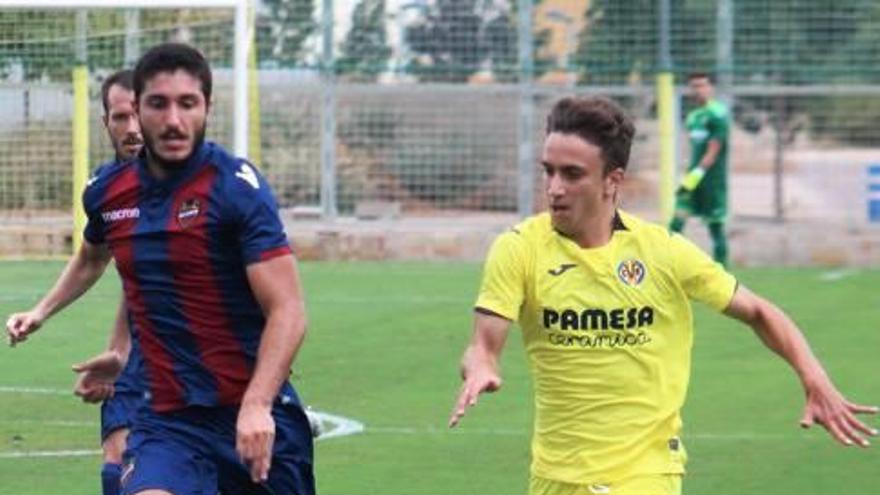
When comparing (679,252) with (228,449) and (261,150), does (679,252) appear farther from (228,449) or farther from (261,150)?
(261,150)

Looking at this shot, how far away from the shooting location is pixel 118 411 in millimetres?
8648

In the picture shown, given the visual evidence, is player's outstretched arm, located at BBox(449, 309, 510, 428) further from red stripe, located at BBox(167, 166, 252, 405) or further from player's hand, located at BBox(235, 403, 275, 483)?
red stripe, located at BBox(167, 166, 252, 405)

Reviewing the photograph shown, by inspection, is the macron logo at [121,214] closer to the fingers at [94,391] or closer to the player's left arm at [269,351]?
the player's left arm at [269,351]

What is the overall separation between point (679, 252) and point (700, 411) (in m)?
6.96

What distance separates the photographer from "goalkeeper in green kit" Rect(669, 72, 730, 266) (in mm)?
23844

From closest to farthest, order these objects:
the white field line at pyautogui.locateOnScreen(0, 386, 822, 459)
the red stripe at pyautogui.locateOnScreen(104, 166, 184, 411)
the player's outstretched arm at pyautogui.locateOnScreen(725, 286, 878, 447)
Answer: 1. the player's outstretched arm at pyautogui.locateOnScreen(725, 286, 878, 447)
2. the red stripe at pyautogui.locateOnScreen(104, 166, 184, 411)
3. the white field line at pyautogui.locateOnScreen(0, 386, 822, 459)

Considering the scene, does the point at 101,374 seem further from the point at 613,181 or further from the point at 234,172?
the point at 613,181

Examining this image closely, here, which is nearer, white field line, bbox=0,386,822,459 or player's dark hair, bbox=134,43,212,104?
player's dark hair, bbox=134,43,212,104

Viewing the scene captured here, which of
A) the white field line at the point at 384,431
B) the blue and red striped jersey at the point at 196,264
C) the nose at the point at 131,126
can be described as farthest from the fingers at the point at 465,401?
the white field line at the point at 384,431

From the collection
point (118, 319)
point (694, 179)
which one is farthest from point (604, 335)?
point (694, 179)

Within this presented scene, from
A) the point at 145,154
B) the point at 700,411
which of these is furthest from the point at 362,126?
the point at 145,154

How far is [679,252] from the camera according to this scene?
7.45m

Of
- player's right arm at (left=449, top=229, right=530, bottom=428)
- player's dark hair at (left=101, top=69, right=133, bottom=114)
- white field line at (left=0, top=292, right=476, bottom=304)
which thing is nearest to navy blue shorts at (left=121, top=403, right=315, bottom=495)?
player's right arm at (left=449, top=229, right=530, bottom=428)

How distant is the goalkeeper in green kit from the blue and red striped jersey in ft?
54.1
